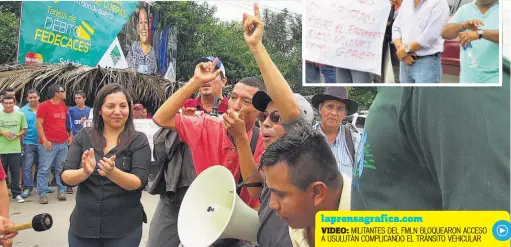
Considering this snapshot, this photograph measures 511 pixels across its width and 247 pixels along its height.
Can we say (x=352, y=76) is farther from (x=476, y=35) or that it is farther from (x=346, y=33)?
(x=476, y=35)

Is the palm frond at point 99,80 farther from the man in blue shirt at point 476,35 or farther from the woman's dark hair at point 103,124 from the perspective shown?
the man in blue shirt at point 476,35

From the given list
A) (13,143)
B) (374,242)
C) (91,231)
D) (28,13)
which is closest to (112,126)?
(91,231)

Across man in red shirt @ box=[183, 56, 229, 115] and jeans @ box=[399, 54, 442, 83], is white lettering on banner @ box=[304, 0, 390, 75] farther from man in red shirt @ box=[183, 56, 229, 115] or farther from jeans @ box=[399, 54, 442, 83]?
man in red shirt @ box=[183, 56, 229, 115]

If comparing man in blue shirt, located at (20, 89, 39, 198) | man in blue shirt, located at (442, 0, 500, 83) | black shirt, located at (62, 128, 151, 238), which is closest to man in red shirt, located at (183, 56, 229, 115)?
black shirt, located at (62, 128, 151, 238)

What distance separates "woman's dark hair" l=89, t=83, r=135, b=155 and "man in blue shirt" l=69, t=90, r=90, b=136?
0.43m

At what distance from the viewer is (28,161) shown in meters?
4.86

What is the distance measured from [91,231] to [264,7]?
4.21 ft

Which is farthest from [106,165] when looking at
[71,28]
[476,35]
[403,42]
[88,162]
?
[476,35]

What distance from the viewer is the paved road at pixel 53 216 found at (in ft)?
12.1

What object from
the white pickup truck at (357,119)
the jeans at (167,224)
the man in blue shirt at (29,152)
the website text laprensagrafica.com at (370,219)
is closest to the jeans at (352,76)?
the white pickup truck at (357,119)

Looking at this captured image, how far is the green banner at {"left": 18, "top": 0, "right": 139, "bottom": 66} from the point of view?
183 centimetres

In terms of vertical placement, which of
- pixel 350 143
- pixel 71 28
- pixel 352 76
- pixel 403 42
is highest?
pixel 71 28

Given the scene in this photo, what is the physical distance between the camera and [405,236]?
1.59 m

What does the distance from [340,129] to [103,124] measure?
1.17 metres
